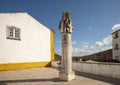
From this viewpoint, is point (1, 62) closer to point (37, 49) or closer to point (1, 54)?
point (1, 54)

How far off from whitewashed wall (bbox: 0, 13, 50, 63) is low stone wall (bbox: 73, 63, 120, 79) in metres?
6.90

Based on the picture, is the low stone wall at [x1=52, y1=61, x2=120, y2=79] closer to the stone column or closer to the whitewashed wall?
the stone column

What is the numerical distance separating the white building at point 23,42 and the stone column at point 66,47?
27.4 feet

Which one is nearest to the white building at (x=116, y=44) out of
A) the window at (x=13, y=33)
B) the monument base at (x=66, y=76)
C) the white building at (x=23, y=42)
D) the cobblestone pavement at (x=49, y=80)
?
the white building at (x=23, y=42)

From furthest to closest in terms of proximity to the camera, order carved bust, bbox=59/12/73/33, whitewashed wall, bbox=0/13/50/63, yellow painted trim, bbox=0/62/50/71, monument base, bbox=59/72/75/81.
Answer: whitewashed wall, bbox=0/13/50/63
yellow painted trim, bbox=0/62/50/71
carved bust, bbox=59/12/73/33
monument base, bbox=59/72/75/81

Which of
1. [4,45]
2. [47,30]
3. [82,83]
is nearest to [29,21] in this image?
[47,30]

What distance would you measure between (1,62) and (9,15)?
5.46 m

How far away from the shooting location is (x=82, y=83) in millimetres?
9789

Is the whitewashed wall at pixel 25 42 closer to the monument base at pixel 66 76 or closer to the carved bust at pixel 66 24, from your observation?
the carved bust at pixel 66 24

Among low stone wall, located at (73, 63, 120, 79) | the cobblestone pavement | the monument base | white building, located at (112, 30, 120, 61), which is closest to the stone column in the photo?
the monument base

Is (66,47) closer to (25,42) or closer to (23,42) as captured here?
(23,42)

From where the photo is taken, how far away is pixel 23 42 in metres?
18.9

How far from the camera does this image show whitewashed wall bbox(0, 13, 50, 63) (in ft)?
55.4

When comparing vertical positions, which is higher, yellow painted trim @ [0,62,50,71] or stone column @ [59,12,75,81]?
stone column @ [59,12,75,81]
